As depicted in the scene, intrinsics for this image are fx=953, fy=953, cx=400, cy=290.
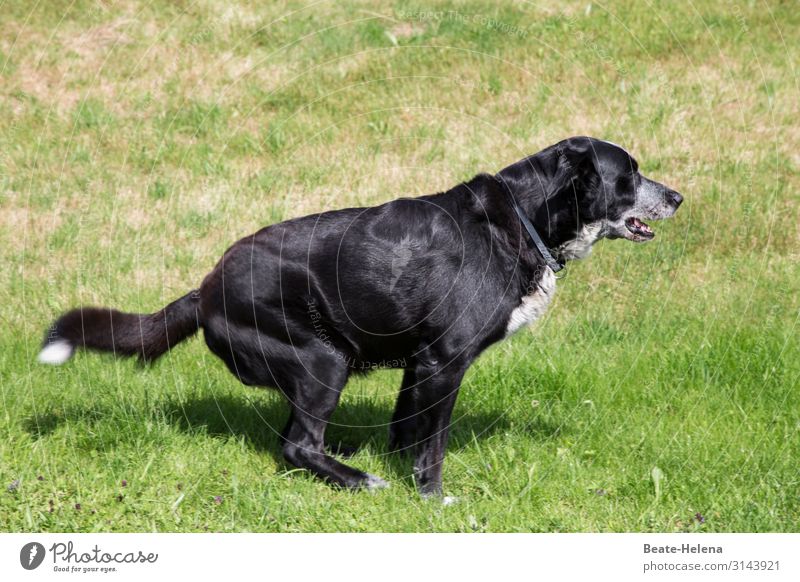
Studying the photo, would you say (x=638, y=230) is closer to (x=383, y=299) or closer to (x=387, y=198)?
(x=383, y=299)

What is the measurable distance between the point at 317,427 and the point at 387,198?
3838mm

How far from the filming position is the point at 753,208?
326 inches

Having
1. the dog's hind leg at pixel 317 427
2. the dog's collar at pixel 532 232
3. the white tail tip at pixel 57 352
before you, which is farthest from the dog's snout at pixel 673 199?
the white tail tip at pixel 57 352

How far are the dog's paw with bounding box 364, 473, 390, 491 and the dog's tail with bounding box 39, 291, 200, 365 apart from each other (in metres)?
1.28

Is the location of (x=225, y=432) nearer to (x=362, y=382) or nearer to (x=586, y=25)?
(x=362, y=382)

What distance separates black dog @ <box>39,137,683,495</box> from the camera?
5074 millimetres

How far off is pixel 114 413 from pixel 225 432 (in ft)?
2.17

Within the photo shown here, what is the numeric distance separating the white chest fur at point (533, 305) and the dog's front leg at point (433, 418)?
0.38 metres

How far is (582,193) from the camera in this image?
17.5ft

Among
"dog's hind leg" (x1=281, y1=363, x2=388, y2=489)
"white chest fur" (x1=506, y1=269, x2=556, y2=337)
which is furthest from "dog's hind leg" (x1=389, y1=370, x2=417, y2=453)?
"white chest fur" (x1=506, y1=269, x2=556, y2=337)

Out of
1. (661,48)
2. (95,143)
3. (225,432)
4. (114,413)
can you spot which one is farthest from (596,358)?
(95,143)

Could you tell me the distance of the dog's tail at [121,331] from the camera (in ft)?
16.9

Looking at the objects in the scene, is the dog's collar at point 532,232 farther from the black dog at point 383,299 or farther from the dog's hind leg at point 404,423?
the dog's hind leg at point 404,423

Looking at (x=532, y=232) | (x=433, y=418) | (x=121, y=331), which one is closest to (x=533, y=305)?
(x=532, y=232)
